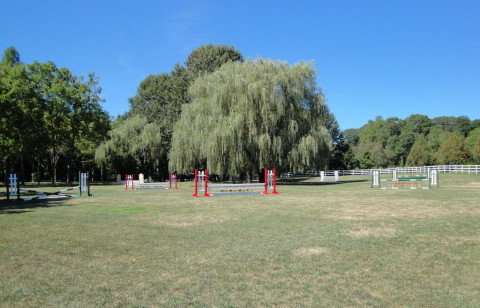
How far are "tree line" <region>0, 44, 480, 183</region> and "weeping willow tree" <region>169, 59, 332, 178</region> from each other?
78 mm

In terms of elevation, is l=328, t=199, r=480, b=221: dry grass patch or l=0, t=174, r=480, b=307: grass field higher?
l=328, t=199, r=480, b=221: dry grass patch

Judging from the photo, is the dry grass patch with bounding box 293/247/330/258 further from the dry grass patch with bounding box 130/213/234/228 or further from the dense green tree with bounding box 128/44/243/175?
the dense green tree with bounding box 128/44/243/175

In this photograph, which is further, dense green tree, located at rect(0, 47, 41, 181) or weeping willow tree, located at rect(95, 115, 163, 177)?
weeping willow tree, located at rect(95, 115, 163, 177)

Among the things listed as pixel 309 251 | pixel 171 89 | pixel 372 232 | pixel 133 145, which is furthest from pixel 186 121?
pixel 309 251

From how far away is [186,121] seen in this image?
31688 millimetres

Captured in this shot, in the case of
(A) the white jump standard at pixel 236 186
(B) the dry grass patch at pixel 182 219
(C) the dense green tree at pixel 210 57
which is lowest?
(B) the dry grass patch at pixel 182 219

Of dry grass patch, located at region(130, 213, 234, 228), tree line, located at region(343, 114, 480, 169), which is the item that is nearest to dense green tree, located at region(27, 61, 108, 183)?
dry grass patch, located at region(130, 213, 234, 228)

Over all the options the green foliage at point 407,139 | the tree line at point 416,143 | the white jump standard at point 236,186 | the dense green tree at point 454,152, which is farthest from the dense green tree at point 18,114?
the dense green tree at point 454,152

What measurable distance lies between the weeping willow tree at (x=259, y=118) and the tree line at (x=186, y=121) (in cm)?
8

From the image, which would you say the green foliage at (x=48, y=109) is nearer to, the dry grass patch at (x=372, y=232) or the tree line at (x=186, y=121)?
the tree line at (x=186, y=121)

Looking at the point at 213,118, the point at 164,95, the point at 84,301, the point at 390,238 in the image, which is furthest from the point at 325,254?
the point at 164,95

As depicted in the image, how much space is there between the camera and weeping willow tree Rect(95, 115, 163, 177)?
43.8 m

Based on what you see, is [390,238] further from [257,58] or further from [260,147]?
[257,58]

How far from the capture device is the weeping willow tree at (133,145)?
43.8 m
